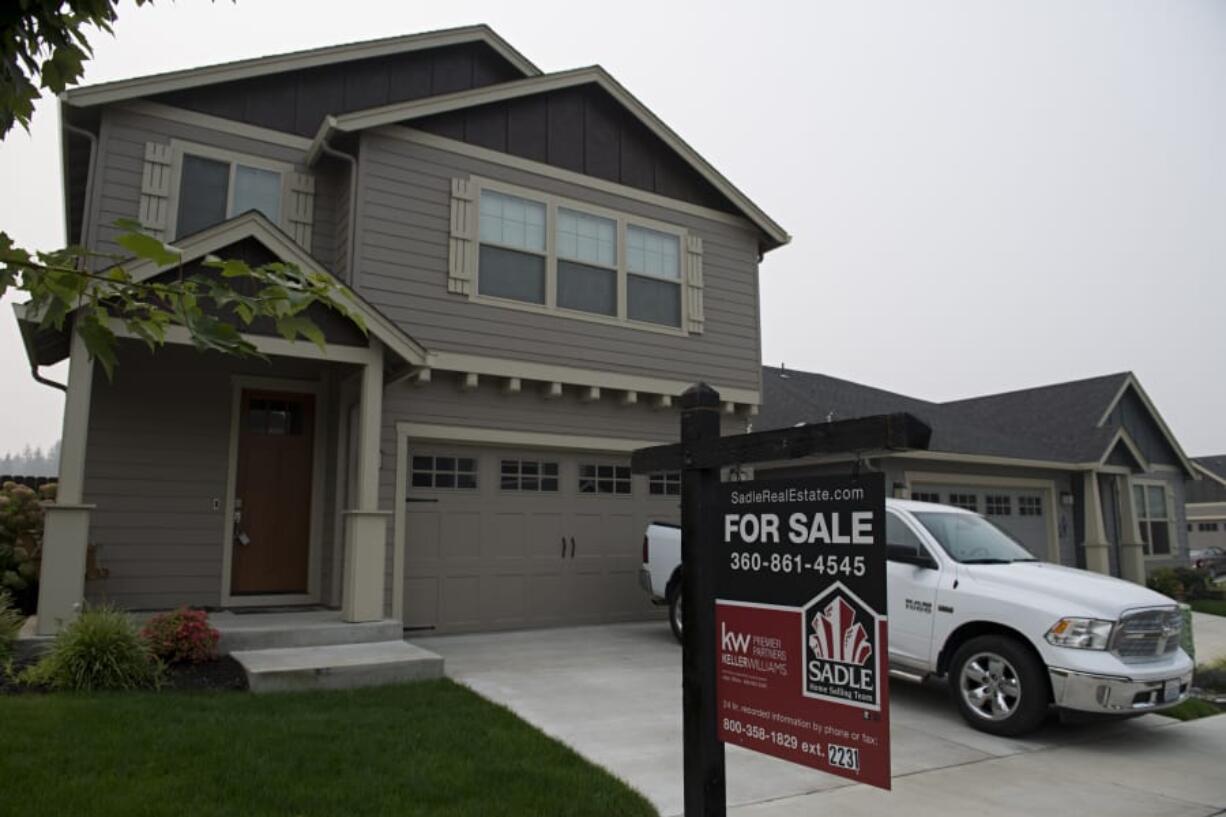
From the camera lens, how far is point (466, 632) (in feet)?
34.9

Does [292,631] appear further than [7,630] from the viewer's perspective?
Yes

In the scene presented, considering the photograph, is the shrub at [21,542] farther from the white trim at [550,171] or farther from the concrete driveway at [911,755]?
the white trim at [550,171]

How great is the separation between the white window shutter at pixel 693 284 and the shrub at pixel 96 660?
820 centimetres

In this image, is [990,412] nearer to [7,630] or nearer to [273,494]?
[273,494]

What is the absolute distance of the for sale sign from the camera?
2889 millimetres

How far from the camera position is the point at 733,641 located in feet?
11.2

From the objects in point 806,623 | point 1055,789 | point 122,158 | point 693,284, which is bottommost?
point 1055,789

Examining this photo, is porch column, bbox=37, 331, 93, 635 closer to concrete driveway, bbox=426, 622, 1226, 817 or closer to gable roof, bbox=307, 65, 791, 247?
concrete driveway, bbox=426, 622, 1226, 817

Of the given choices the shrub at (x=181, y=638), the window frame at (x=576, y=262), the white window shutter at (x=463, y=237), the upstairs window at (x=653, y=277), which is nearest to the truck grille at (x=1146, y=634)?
the window frame at (x=576, y=262)

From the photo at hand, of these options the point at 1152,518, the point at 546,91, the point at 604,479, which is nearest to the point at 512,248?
the point at 546,91

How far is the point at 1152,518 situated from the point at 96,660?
75.8 feet

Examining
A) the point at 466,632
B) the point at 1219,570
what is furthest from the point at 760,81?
the point at 1219,570

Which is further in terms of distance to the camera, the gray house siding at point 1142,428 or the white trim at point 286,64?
the gray house siding at point 1142,428

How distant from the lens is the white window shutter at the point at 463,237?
10773 millimetres
